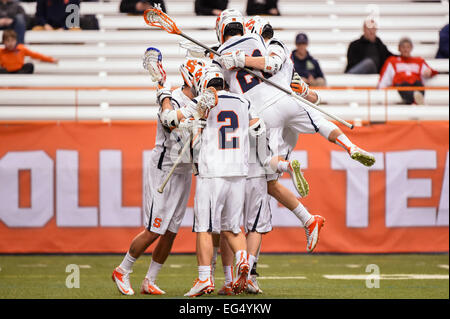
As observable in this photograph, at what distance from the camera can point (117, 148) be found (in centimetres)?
1177

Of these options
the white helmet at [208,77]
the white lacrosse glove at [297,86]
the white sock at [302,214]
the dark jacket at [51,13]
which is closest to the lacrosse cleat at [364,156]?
the white sock at [302,214]

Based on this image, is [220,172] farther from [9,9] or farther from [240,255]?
[9,9]

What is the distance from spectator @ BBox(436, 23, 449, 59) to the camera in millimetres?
14327

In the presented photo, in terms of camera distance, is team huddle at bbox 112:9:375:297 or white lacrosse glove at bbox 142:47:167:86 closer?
team huddle at bbox 112:9:375:297

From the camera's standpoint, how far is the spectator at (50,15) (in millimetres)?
14039

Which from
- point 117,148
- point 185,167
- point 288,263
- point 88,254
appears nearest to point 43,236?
point 88,254

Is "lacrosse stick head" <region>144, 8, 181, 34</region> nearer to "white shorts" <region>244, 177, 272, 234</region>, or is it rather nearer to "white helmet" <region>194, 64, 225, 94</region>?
"white helmet" <region>194, 64, 225, 94</region>

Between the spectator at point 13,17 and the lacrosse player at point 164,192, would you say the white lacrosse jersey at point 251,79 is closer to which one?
the lacrosse player at point 164,192

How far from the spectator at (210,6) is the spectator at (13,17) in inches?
107

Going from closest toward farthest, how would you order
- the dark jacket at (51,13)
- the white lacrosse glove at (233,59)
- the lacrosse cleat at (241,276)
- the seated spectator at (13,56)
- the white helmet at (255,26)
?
the lacrosse cleat at (241,276), the white lacrosse glove at (233,59), the white helmet at (255,26), the seated spectator at (13,56), the dark jacket at (51,13)

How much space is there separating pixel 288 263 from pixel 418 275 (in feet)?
5.80

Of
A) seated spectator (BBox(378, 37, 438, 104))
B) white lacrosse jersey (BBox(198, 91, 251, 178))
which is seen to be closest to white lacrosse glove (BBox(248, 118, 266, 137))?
white lacrosse jersey (BBox(198, 91, 251, 178))

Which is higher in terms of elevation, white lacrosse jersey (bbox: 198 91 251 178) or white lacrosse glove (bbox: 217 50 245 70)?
white lacrosse glove (bbox: 217 50 245 70)

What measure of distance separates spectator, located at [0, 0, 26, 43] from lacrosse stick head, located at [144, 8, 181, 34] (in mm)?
6435
